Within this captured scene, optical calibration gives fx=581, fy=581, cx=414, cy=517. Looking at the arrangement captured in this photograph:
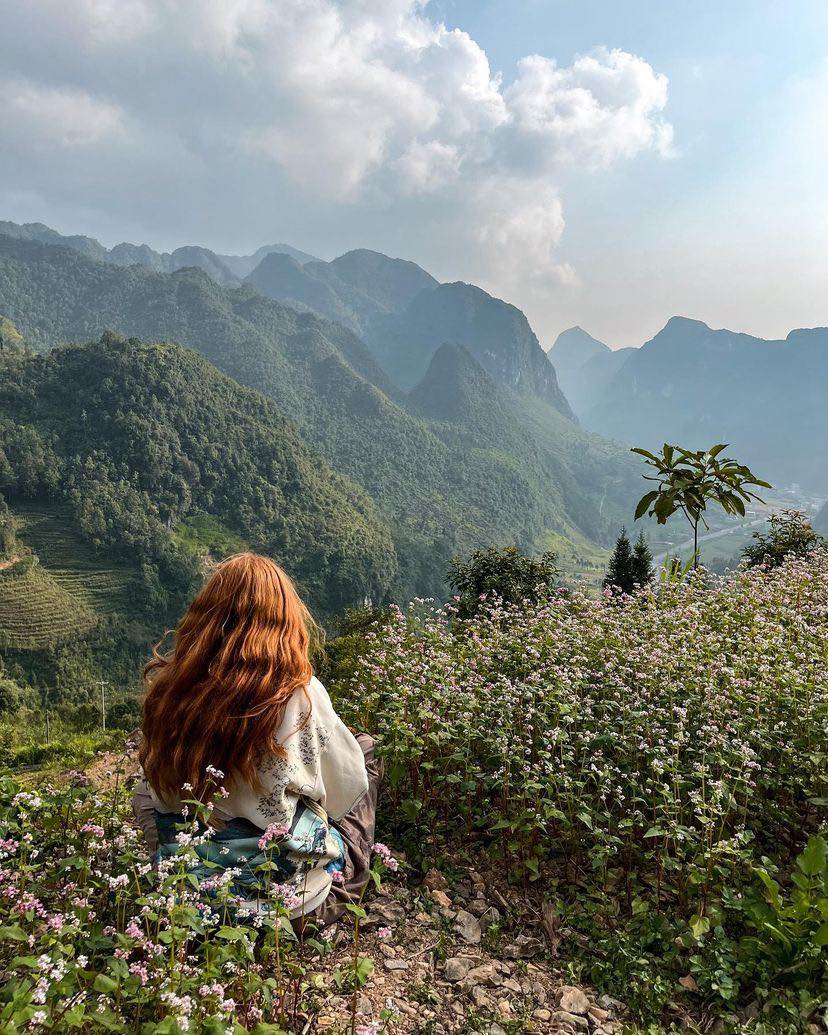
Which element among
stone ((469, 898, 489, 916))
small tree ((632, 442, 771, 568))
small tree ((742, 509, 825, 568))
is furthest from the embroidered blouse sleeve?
small tree ((742, 509, 825, 568))

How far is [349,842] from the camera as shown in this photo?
2.58 metres

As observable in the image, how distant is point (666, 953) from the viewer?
2.38 metres

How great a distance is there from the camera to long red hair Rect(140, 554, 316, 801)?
2.13m

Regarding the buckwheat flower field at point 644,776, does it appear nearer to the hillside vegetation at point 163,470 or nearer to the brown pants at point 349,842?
the brown pants at point 349,842

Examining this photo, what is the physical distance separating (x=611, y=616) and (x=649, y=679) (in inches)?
59.6

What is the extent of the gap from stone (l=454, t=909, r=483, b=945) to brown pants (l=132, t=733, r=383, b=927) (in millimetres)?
493

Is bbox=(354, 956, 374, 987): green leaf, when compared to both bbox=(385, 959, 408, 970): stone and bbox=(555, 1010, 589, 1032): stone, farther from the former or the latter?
bbox=(555, 1010, 589, 1032): stone

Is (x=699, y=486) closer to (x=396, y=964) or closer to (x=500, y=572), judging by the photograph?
(x=500, y=572)

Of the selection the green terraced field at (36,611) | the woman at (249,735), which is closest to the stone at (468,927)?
the woman at (249,735)

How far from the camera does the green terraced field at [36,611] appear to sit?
53.3 metres

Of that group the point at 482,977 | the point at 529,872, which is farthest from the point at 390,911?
the point at 529,872

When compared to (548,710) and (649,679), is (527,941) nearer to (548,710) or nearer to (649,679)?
(548,710)

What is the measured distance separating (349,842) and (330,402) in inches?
6441

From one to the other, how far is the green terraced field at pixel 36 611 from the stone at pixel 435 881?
61.0 meters
